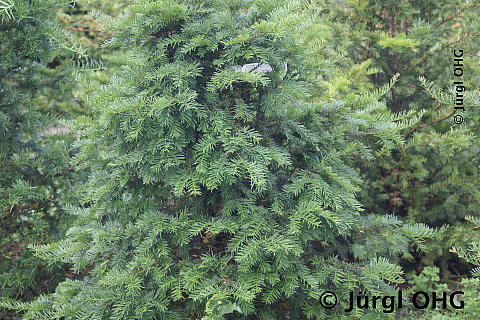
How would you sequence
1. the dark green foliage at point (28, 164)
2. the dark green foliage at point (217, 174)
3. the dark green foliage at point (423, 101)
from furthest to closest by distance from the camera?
the dark green foliage at point (423, 101) → the dark green foliage at point (28, 164) → the dark green foliage at point (217, 174)

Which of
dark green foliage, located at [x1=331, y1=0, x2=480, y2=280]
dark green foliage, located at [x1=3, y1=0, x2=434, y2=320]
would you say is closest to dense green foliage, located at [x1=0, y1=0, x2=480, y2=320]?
dark green foliage, located at [x1=3, y1=0, x2=434, y2=320]

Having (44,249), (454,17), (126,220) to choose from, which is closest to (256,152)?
(126,220)

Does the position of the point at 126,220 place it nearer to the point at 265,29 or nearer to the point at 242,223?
the point at 242,223

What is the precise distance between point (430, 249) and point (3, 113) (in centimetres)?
327

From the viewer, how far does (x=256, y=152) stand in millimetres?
1803

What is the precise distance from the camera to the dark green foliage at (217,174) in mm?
1762

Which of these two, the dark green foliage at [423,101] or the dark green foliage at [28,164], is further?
the dark green foliage at [423,101]

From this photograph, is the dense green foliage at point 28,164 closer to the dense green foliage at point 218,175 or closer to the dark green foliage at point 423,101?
the dense green foliage at point 218,175

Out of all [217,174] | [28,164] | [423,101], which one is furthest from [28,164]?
[423,101]

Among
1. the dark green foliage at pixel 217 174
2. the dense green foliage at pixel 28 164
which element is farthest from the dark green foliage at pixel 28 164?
the dark green foliage at pixel 217 174

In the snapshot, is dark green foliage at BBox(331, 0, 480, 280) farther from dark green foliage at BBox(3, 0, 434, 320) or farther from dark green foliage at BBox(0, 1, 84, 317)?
dark green foliage at BBox(0, 1, 84, 317)

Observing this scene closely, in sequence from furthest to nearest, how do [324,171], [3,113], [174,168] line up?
[3,113] → [324,171] → [174,168]

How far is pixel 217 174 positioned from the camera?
169 centimetres

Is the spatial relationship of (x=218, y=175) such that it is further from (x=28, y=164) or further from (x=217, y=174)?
(x=28, y=164)
